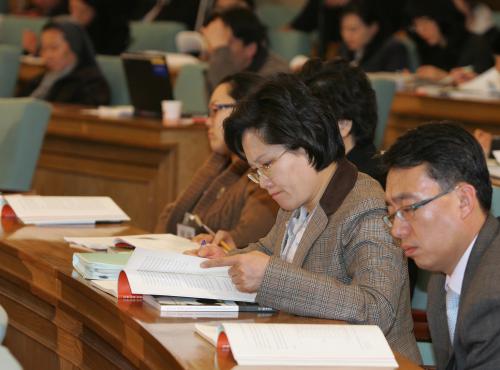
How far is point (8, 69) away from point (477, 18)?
3331mm

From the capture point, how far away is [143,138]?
519 cm

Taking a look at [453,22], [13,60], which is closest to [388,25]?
[453,22]

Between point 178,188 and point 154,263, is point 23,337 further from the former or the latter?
point 178,188

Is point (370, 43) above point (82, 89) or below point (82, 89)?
above

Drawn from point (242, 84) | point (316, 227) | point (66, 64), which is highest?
point (242, 84)

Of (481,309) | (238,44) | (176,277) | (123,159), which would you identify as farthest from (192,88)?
(481,309)

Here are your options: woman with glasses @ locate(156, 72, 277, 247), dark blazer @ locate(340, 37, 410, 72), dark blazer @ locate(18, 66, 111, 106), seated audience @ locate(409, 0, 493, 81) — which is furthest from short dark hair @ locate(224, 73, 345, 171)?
seated audience @ locate(409, 0, 493, 81)

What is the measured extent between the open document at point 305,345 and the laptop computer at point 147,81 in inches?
133

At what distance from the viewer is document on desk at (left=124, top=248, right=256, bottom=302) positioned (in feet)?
7.88

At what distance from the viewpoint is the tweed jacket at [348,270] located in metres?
2.32

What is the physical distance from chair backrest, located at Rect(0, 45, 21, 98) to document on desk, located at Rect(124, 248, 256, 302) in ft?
14.6

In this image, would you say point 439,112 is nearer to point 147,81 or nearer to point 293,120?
point 147,81

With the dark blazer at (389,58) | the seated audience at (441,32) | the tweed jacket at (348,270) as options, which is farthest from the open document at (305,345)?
the seated audience at (441,32)

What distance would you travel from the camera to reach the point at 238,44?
595 cm
